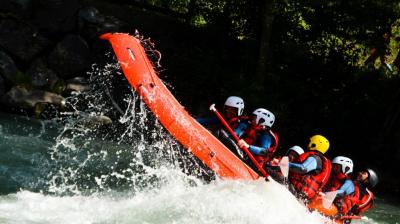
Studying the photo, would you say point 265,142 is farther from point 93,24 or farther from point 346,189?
point 93,24

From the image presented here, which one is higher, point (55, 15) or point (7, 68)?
point (55, 15)

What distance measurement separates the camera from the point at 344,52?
47.2ft

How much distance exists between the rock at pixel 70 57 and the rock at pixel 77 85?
0.37 m

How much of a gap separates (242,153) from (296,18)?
24.8 ft

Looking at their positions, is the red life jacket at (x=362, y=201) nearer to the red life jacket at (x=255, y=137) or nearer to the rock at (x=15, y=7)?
the red life jacket at (x=255, y=137)

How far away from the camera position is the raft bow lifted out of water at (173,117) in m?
6.96

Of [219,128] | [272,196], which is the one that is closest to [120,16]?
[219,128]

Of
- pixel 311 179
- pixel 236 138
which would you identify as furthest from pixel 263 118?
pixel 311 179

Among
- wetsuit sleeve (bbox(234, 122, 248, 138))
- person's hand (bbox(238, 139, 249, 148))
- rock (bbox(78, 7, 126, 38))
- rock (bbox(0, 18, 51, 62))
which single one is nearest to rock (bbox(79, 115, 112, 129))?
rock (bbox(0, 18, 51, 62))

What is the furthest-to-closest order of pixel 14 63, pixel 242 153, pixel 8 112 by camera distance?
pixel 14 63 → pixel 8 112 → pixel 242 153

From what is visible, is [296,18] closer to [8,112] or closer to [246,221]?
[8,112]

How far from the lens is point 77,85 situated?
12.9 meters

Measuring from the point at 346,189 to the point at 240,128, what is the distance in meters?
1.61

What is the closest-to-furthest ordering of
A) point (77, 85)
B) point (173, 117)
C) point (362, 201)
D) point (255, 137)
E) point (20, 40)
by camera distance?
point (173, 117) → point (255, 137) → point (362, 201) → point (77, 85) → point (20, 40)
